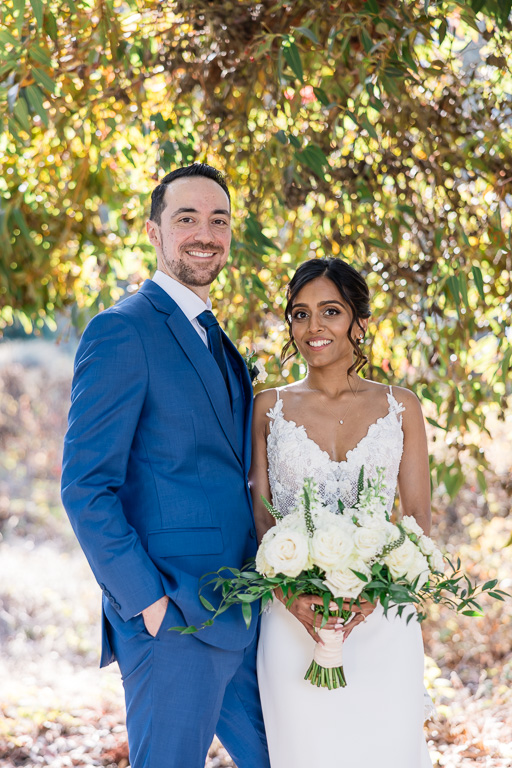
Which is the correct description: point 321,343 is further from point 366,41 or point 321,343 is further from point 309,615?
point 366,41

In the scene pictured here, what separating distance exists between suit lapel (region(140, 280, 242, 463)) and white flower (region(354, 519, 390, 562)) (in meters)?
0.47

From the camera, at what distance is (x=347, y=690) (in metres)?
2.34

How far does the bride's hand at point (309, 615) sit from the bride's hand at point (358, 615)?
4 centimetres

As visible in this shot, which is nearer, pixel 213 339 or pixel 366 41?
pixel 213 339

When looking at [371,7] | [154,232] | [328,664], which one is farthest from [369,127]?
[328,664]

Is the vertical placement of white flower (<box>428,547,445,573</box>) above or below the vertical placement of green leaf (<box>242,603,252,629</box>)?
above

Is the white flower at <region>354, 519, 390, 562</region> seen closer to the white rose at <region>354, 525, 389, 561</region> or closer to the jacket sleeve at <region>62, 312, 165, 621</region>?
the white rose at <region>354, 525, 389, 561</region>

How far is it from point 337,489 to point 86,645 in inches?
154

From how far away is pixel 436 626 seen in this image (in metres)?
5.54

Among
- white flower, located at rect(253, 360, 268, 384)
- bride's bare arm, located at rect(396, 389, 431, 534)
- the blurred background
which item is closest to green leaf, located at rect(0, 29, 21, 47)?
the blurred background

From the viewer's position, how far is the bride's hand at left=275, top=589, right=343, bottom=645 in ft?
6.96

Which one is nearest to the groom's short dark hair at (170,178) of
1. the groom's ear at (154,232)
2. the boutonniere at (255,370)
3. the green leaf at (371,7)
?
the groom's ear at (154,232)

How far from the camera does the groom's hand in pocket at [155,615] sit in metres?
2.00

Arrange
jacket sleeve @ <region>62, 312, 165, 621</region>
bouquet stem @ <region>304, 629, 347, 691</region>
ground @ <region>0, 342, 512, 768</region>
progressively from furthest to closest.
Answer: ground @ <region>0, 342, 512, 768</region> < bouquet stem @ <region>304, 629, 347, 691</region> < jacket sleeve @ <region>62, 312, 165, 621</region>
